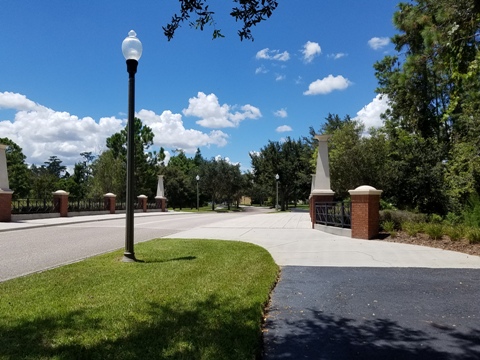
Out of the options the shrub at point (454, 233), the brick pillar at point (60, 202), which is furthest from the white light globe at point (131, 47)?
the brick pillar at point (60, 202)

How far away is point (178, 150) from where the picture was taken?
82312mm

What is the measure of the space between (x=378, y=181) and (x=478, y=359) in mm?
22938

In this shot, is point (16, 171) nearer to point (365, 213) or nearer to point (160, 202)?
point (160, 202)

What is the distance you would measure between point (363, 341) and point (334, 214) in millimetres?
10328

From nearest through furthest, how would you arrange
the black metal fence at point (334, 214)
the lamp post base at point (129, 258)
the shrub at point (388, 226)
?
the lamp post base at point (129, 258), the shrub at point (388, 226), the black metal fence at point (334, 214)

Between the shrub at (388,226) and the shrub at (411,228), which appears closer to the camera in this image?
the shrub at (411,228)

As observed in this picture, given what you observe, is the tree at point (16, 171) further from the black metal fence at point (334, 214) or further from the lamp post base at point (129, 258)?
the lamp post base at point (129, 258)

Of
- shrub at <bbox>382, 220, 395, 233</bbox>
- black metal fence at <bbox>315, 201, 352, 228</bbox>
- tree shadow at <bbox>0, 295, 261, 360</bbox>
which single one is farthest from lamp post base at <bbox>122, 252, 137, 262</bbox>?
shrub at <bbox>382, 220, 395, 233</bbox>

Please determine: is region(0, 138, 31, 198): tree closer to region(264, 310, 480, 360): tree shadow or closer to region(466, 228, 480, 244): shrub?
region(466, 228, 480, 244): shrub

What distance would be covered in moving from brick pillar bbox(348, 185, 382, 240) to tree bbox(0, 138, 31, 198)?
48.2 metres

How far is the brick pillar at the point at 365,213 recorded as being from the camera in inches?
448

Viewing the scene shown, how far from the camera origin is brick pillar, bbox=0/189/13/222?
18703 mm

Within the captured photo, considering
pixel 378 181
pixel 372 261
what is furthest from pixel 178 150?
pixel 372 261

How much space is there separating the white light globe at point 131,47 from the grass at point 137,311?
13.9ft
